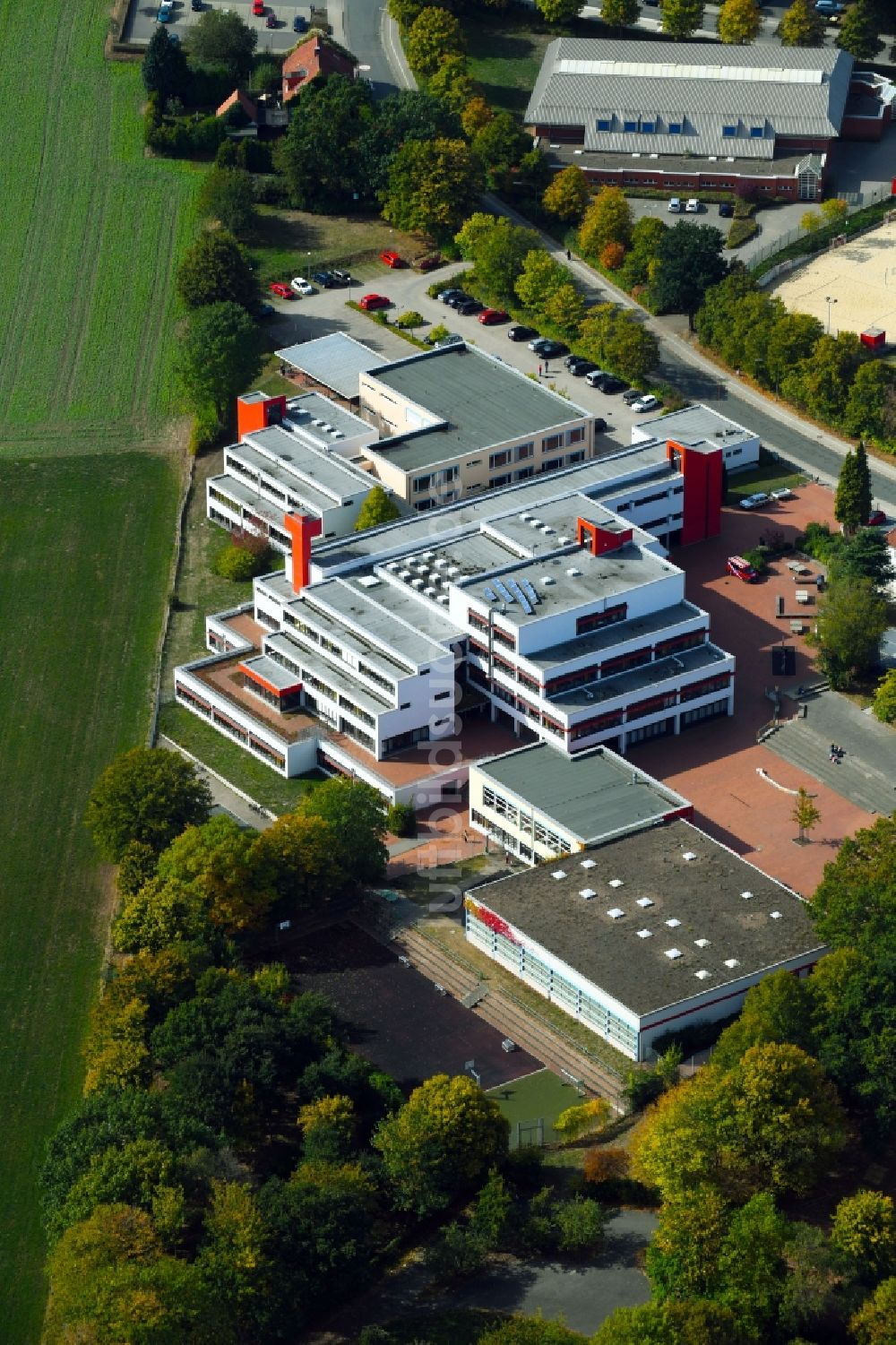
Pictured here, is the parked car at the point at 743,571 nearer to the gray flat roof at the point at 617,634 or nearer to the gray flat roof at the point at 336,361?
the gray flat roof at the point at 617,634

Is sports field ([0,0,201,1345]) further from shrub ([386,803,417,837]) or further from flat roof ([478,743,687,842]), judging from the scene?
flat roof ([478,743,687,842])

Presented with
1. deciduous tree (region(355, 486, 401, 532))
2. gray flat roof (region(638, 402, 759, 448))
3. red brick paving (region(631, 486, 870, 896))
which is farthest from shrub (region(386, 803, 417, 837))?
gray flat roof (region(638, 402, 759, 448))

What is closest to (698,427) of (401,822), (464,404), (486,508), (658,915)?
(464,404)

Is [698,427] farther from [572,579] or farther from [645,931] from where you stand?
[645,931]

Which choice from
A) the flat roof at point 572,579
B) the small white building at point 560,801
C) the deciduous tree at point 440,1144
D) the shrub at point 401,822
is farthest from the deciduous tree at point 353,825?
the deciduous tree at point 440,1144

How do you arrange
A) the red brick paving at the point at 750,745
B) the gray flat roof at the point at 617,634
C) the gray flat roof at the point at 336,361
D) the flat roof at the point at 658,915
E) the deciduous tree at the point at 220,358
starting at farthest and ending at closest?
the gray flat roof at the point at 336,361 < the deciduous tree at the point at 220,358 < the gray flat roof at the point at 617,634 < the red brick paving at the point at 750,745 < the flat roof at the point at 658,915

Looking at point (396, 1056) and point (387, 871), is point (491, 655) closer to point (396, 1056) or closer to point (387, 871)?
point (387, 871)
